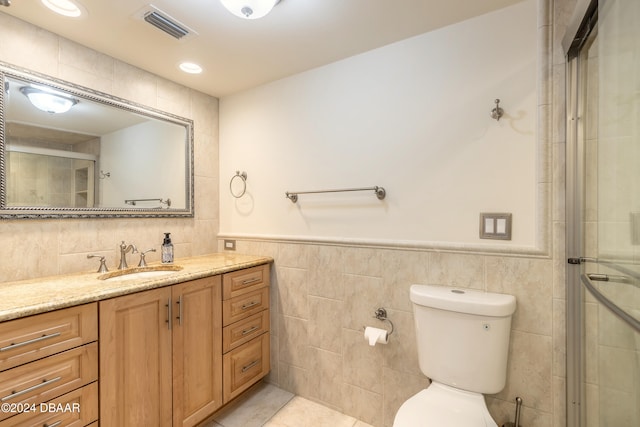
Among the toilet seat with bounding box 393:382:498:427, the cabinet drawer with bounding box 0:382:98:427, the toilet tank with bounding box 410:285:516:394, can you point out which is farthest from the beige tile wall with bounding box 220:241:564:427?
the cabinet drawer with bounding box 0:382:98:427

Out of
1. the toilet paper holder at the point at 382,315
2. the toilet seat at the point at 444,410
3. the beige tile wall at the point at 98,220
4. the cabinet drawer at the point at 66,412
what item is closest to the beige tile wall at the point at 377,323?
the toilet paper holder at the point at 382,315

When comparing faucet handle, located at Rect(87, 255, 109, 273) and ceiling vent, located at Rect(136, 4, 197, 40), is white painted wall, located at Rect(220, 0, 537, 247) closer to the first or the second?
ceiling vent, located at Rect(136, 4, 197, 40)

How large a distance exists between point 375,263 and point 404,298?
25cm

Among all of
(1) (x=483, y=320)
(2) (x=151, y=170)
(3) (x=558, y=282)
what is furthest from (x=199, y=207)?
(3) (x=558, y=282)

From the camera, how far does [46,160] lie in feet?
5.04

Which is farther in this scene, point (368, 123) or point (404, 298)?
point (368, 123)

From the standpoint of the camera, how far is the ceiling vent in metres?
1.39

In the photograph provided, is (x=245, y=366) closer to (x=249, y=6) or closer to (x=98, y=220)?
(x=98, y=220)

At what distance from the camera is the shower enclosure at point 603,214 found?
827mm

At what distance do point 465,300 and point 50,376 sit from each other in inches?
66.1

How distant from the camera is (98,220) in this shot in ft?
5.73

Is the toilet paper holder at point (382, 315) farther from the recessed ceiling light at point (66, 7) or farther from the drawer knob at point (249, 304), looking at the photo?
the recessed ceiling light at point (66, 7)

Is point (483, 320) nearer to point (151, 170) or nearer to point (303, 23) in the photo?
point (303, 23)

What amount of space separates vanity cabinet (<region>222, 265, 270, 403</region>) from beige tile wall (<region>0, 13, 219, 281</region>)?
0.63m
